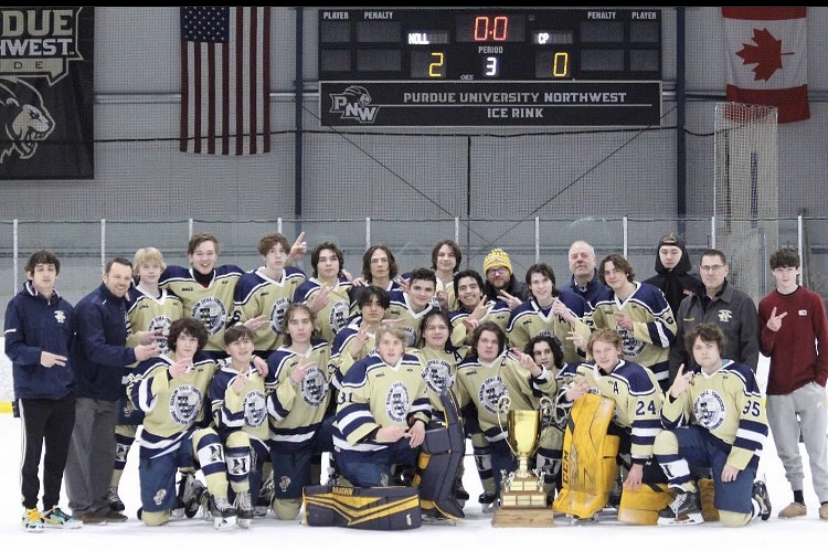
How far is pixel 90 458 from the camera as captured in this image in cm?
573

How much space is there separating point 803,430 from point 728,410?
605 millimetres

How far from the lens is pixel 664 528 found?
217 inches

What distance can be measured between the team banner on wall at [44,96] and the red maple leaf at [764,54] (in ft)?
27.5

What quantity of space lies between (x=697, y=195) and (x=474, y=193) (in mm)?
2919

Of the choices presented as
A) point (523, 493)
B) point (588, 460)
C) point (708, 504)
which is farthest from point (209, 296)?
point (708, 504)

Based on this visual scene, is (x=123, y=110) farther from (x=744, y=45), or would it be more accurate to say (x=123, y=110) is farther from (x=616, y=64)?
(x=744, y=45)

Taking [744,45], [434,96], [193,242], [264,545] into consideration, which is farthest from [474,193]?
[264,545]

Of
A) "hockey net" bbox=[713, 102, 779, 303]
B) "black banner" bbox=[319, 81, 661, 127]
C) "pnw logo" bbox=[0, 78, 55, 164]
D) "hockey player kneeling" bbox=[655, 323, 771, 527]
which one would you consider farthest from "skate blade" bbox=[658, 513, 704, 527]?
"pnw logo" bbox=[0, 78, 55, 164]

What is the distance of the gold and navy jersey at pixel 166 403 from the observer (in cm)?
566

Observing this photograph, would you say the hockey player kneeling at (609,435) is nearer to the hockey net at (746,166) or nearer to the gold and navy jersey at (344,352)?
the gold and navy jersey at (344,352)

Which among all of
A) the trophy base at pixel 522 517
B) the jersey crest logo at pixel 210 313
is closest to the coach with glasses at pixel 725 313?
the trophy base at pixel 522 517

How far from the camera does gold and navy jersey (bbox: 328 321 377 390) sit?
583 centimetres

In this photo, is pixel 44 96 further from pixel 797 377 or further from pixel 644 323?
pixel 797 377

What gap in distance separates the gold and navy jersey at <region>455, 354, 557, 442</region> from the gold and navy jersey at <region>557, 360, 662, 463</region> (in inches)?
→ 8.8
